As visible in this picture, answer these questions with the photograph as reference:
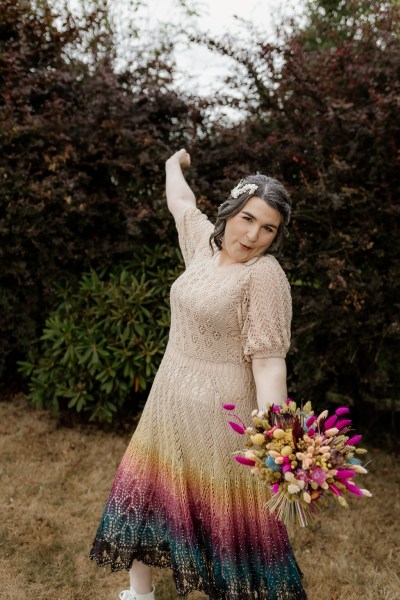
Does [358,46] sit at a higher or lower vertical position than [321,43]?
lower

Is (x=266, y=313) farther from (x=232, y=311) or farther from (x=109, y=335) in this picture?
(x=109, y=335)

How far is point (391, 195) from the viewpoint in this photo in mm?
3594

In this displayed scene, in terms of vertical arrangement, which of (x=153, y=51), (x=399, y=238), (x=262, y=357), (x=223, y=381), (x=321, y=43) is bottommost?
(x=223, y=381)

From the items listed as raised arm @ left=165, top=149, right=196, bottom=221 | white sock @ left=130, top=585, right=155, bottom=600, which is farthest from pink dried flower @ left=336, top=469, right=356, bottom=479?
raised arm @ left=165, top=149, right=196, bottom=221

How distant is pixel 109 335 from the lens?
14.0ft

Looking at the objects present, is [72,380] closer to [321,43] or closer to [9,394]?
[9,394]

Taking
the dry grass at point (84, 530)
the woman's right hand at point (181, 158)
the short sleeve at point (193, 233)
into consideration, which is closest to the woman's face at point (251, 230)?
the short sleeve at point (193, 233)

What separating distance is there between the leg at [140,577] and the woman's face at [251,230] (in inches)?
53.9

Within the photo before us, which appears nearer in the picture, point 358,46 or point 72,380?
point 358,46

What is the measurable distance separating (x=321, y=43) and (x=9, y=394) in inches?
A: 197

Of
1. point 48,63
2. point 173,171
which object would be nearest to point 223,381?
point 173,171

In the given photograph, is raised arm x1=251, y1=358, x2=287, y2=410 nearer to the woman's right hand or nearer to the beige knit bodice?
the beige knit bodice

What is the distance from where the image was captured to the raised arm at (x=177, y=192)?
2670 mm

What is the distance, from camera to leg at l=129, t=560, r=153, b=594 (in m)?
2.41
